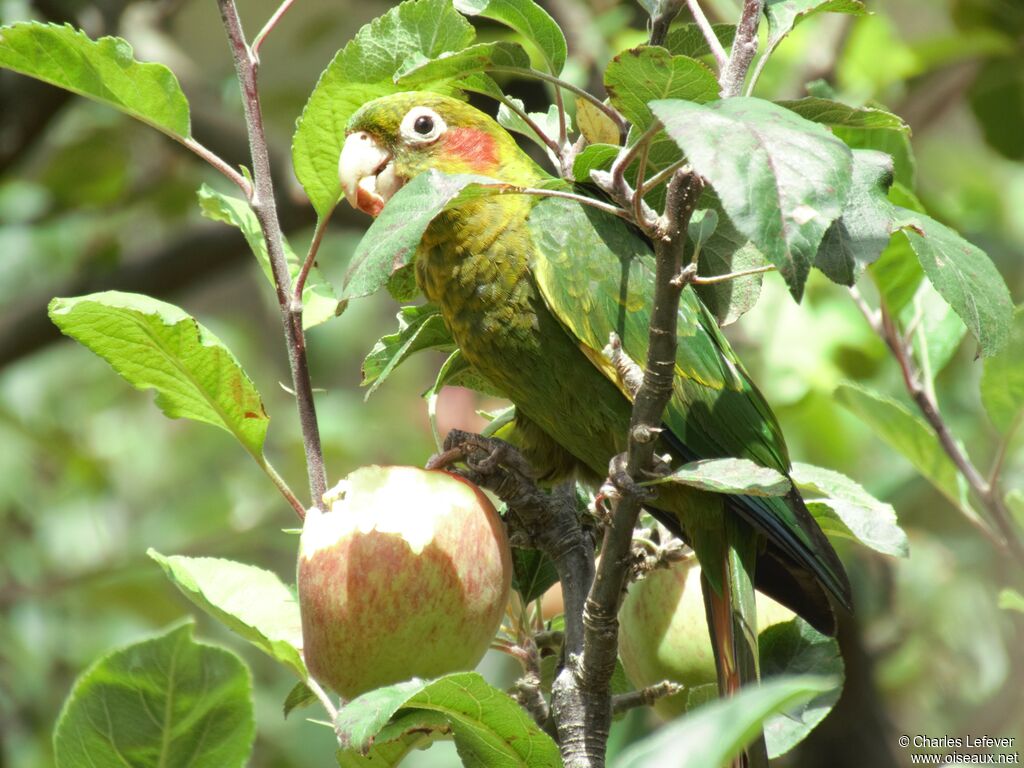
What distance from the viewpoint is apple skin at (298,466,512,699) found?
3.05 ft

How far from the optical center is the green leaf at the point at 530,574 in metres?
1.19

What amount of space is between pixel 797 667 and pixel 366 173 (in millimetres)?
658

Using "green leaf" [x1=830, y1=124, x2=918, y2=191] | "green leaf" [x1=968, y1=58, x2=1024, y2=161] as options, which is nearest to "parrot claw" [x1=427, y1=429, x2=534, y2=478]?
"green leaf" [x1=830, y1=124, x2=918, y2=191]

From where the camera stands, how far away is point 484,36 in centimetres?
233

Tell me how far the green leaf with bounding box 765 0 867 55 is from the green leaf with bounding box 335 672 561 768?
1.68 ft

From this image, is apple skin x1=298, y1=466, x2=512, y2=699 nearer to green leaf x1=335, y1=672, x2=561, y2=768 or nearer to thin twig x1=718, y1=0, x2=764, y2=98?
green leaf x1=335, y1=672, x2=561, y2=768

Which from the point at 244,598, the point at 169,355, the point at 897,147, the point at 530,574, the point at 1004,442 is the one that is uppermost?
the point at 169,355

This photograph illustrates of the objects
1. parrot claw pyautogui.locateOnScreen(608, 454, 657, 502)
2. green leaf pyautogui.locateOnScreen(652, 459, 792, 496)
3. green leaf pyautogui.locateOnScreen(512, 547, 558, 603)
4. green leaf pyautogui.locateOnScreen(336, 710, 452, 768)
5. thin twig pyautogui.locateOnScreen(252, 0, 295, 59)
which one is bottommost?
green leaf pyautogui.locateOnScreen(512, 547, 558, 603)

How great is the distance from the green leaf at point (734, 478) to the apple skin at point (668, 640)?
327 millimetres

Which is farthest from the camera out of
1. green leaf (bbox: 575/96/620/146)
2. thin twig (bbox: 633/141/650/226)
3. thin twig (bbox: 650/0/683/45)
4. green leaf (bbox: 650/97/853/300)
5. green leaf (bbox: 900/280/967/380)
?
green leaf (bbox: 900/280/967/380)

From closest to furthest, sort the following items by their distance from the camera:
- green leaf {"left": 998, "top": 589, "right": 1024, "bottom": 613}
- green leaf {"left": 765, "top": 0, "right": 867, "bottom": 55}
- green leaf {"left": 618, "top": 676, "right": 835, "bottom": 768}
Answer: green leaf {"left": 618, "top": 676, "right": 835, "bottom": 768}, green leaf {"left": 765, "top": 0, "right": 867, "bottom": 55}, green leaf {"left": 998, "top": 589, "right": 1024, "bottom": 613}

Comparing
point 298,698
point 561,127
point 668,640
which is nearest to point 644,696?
point 668,640

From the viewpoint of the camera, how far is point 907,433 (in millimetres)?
1419

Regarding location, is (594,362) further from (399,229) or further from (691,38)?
(399,229)
